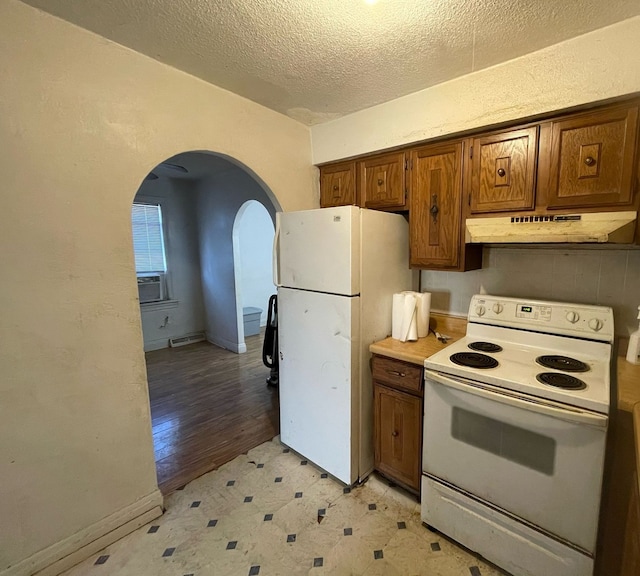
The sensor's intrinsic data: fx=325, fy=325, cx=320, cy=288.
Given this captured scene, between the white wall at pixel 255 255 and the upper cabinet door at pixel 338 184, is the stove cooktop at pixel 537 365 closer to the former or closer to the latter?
the upper cabinet door at pixel 338 184

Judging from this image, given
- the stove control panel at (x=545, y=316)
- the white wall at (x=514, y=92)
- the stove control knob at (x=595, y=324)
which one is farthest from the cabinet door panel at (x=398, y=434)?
the white wall at (x=514, y=92)

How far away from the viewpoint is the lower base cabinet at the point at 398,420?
1835 mm

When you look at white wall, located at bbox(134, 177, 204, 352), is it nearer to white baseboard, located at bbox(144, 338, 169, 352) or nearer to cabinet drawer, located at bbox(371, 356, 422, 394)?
white baseboard, located at bbox(144, 338, 169, 352)

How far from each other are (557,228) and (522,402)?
850 millimetres

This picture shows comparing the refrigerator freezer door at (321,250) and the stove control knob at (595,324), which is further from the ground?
the refrigerator freezer door at (321,250)

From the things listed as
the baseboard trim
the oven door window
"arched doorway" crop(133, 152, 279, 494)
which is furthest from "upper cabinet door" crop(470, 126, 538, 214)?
the baseboard trim

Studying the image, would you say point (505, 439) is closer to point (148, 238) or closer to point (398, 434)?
point (398, 434)

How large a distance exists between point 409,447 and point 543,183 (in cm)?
160

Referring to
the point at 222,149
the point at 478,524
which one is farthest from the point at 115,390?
the point at 478,524

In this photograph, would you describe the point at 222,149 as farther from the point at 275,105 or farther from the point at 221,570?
the point at 221,570

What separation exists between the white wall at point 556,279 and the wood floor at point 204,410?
5.94 feet

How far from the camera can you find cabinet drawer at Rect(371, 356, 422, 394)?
1809 millimetres

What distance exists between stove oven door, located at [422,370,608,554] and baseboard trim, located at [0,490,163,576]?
1.54 metres

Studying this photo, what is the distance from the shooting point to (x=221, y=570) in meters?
1.53
